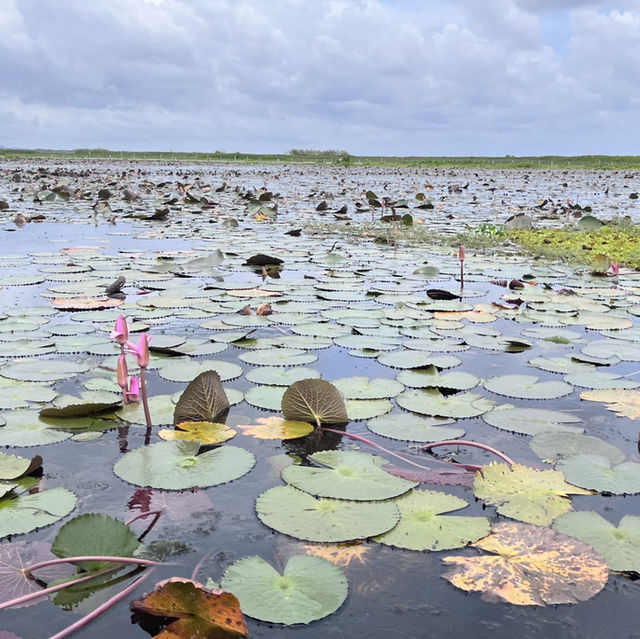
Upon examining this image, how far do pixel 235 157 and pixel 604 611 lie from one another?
67.9 m

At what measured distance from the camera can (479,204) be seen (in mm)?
13945

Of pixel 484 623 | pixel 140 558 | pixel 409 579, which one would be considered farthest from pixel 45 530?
pixel 484 623

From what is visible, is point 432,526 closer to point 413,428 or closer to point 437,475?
point 437,475

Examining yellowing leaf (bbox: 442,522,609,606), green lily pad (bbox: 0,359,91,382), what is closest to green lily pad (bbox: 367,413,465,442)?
yellowing leaf (bbox: 442,522,609,606)

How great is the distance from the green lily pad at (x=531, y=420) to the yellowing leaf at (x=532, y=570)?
0.69m

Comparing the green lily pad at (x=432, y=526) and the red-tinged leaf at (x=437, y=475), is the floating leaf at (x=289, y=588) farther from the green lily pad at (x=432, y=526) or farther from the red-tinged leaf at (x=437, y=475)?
the red-tinged leaf at (x=437, y=475)

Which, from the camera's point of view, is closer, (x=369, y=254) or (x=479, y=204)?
(x=369, y=254)

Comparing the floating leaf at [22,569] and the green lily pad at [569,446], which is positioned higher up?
the green lily pad at [569,446]

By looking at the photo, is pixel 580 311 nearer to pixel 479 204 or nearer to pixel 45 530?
pixel 45 530

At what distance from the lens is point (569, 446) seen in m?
2.07

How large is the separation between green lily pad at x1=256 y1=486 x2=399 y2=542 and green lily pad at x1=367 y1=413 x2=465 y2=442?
18.5 inches

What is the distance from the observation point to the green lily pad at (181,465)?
1.82 m

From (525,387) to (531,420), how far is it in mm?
323

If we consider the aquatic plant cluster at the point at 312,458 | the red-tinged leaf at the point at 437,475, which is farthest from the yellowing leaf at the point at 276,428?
the red-tinged leaf at the point at 437,475
